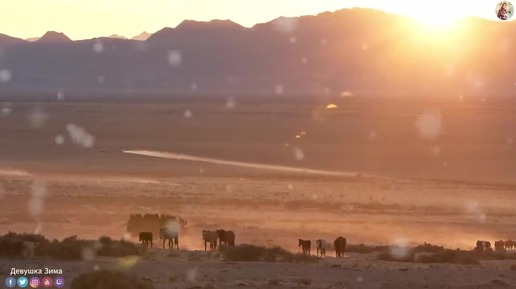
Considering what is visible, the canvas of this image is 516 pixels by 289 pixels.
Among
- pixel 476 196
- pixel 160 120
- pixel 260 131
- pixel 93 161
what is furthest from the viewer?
pixel 160 120

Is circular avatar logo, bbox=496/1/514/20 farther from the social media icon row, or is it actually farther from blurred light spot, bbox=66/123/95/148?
blurred light spot, bbox=66/123/95/148

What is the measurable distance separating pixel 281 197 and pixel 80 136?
129 feet

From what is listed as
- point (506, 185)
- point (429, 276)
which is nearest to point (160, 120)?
point (506, 185)

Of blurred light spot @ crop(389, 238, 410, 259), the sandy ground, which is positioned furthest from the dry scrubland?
blurred light spot @ crop(389, 238, 410, 259)

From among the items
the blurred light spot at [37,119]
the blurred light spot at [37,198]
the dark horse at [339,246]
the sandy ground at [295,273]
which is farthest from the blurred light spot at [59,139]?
the sandy ground at [295,273]

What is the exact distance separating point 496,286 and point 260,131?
6073cm

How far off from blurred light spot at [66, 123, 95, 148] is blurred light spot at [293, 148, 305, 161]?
14499 millimetres

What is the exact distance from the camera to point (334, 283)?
1744 cm

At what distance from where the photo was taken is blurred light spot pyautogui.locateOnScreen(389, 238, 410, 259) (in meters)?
22.6

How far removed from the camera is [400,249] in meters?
23.9

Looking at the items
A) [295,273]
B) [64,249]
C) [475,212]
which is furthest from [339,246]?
[475,212]

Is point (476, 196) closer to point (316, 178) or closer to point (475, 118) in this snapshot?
point (316, 178)

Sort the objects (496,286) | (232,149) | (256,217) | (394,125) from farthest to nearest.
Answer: (394,125) → (232,149) → (256,217) → (496,286)

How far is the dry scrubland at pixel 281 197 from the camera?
19078 mm
